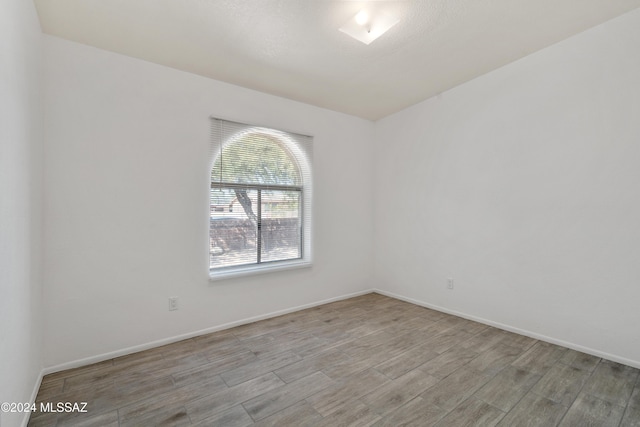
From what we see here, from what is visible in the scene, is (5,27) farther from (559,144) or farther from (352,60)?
(559,144)

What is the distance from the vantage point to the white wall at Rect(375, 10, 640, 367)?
7.60 feet

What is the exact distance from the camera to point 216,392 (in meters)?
1.96

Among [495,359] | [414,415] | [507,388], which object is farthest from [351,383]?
[495,359]

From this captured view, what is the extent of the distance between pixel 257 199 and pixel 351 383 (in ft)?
7.00

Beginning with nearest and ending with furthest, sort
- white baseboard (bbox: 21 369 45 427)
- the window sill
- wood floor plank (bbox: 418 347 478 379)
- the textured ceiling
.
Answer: white baseboard (bbox: 21 369 45 427), the textured ceiling, wood floor plank (bbox: 418 347 478 379), the window sill

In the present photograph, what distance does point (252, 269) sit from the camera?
3225 millimetres

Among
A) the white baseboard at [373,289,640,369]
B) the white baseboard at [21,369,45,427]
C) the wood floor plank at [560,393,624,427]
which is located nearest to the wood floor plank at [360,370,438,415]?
the wood floor plank at [560,393,624,427]

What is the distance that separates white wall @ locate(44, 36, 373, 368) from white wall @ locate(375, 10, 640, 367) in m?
2.07

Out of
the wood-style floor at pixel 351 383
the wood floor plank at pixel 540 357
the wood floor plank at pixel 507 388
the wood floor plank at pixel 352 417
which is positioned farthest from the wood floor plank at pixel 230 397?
the wood floor plank at pixel 540 357

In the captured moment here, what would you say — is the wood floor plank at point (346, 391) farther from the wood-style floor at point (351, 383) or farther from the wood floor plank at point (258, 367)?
the wood floor plank at point (258, 367)

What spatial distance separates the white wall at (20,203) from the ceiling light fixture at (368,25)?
2.02 m

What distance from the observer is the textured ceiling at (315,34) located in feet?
6.79

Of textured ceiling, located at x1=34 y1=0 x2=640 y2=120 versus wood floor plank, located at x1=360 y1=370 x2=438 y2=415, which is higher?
textured ceiling, located at x1=34 y1=0 x2=640 y2=120

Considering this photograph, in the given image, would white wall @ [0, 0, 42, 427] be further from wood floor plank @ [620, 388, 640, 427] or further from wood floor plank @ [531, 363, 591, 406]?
wood floor plank @ [620, 388, 640, 427]
